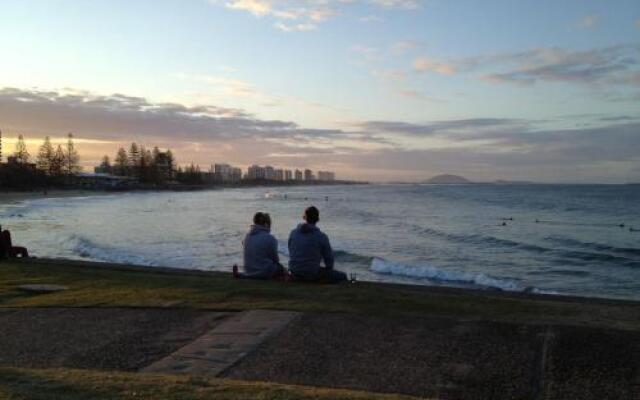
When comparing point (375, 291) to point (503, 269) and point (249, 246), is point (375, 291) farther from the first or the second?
point (503, 269)

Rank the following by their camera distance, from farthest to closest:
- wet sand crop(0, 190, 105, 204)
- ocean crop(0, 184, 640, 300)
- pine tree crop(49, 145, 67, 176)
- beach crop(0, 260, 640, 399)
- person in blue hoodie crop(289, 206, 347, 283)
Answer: pine tree crop(49, 145, 67, 176) < wet sand crop(0, 190, 105, 204) < ocean crop(0, 184, 640, 300) < person in blue hoodie crop(289, 206, 347, 283) < beach crop(0, 260, 640, 399)

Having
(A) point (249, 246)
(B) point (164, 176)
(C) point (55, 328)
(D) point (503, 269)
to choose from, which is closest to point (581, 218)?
(D) point (503, 269)

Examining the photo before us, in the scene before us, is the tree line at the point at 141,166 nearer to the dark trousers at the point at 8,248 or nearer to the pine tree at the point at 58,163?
the pine tree at the point at 58,163

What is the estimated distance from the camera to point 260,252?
33.7 ft

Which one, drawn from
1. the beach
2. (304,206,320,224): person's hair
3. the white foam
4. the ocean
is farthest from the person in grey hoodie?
the white foam

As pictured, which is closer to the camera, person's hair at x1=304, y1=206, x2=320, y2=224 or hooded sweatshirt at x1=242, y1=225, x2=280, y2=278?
person's hair at x1=304, y1=206, x2=320, y2=224

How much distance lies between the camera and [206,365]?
204 inches

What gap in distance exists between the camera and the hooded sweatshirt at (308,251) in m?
9.92

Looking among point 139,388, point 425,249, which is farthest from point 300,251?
point 425,249

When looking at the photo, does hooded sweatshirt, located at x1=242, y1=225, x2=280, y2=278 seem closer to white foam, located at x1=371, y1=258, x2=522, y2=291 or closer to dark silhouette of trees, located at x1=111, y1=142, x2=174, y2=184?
white foam, located at x1=371, y1=258, x2=522, y2=291

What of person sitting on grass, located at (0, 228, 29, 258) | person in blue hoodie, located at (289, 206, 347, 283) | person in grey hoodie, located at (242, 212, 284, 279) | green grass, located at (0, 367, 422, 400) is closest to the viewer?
green grass, located at (0, 367, 422, 400)

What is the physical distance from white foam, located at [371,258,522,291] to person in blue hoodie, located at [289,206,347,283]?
850 cm

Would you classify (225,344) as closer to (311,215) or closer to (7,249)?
(311,215)

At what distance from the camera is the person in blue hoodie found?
992 centimetres
